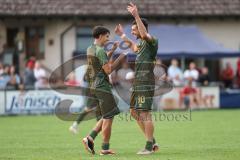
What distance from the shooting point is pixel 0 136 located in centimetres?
1795

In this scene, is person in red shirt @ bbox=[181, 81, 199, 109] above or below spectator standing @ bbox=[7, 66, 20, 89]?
below

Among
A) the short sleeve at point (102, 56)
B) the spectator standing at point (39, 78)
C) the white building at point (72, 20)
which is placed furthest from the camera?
the white building at point (72, 20)

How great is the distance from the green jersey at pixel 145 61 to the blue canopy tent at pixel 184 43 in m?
18.6

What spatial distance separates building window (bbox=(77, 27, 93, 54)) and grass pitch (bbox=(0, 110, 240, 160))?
39.4ft

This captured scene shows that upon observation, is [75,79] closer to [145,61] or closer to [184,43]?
[184,43]

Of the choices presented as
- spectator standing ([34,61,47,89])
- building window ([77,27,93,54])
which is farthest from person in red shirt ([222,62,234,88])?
spectator standing ([34,61,47,89])

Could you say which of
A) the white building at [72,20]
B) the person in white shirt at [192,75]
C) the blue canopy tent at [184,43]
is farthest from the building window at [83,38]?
the person in white shirt at [192,75]

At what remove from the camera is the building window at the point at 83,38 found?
117 ft

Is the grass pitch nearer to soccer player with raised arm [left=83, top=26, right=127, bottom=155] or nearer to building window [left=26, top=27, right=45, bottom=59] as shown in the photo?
soccer player with raised arm [left=83, top=26, right=127, bottom=155]

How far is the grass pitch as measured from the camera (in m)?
12.8

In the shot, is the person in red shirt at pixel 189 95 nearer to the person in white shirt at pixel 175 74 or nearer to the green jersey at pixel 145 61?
the person in white shirt at pixel 175 74

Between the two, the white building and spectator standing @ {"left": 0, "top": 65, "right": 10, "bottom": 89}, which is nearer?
spectator standing @ {"left": 0, "top": 65, "right": 10, "bottom": 89}

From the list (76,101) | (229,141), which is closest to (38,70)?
(76,101)

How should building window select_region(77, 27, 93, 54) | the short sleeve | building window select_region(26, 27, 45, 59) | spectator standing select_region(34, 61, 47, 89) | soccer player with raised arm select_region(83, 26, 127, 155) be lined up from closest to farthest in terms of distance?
the short sleeve < soccer player with raised arm select_region(83, 26, 127, 155) < spectator standing select_region(34, 61, 47, 89) < building window select_region(77, 27, 93, 54) < building window select_region(26, 27, 45, 59)
